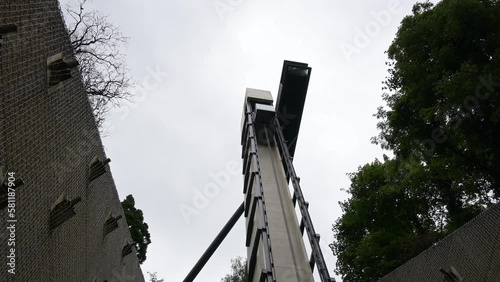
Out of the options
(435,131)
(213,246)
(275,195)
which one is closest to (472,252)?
(275,195)

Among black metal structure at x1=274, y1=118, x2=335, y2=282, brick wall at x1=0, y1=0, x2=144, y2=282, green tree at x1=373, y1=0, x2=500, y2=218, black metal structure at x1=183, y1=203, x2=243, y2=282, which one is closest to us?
brick wall at x1=0, y1=0, x2=144, y2=282

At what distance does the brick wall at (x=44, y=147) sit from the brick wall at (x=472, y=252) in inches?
226

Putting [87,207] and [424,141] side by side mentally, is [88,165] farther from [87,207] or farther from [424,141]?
[424,141]

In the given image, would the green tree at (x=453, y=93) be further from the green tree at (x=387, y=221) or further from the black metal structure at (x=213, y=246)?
the black metal structure at (x=213, y=246)

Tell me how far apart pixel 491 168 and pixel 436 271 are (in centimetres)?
445

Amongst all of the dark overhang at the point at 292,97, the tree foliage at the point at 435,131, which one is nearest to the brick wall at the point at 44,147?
the dark overhang at the point at 292,97

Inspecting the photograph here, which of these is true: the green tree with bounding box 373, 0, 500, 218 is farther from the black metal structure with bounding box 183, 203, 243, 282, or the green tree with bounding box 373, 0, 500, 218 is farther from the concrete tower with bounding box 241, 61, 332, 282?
the black metal structure with bounding box 183, 203, 243, 282

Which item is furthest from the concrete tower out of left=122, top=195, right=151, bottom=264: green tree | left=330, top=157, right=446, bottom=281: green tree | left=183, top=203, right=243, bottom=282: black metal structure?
left=122, top=195, right=151, bottom=264: green tree

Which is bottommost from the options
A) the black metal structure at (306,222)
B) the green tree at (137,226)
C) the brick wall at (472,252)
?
the brick wall at (472,252)

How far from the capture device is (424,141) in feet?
37.1

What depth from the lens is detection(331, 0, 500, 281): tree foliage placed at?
973cm

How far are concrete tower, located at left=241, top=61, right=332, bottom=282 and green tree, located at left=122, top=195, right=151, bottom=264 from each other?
697 centimetres

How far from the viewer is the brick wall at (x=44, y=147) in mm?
4883

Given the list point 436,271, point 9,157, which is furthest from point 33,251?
point 436,271
